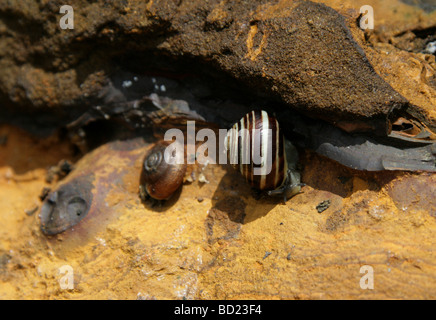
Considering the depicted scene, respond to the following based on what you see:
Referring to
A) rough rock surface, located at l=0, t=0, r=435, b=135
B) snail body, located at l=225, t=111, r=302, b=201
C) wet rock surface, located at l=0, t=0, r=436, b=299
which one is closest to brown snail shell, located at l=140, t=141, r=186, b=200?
wet rock surface, located at l=0, t=0, r=436, b=299

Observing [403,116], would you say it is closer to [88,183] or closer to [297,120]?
[297,120]

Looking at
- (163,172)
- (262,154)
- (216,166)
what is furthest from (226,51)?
(163,172)

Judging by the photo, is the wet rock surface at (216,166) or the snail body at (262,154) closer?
the wet rock surface at (216,166)

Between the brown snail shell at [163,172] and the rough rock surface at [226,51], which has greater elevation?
the rough rock surface at [226,51]

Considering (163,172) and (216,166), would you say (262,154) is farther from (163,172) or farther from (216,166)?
(163,172)

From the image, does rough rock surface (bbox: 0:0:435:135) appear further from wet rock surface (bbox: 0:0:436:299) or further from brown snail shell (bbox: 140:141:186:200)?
brown snail shell (bbox: 140:141:186:200)

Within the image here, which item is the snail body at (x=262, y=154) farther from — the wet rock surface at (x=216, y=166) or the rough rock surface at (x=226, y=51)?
the rough rock surface at (x=226, y=51)

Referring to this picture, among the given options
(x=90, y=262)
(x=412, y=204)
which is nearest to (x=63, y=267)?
(x=90, y=262)

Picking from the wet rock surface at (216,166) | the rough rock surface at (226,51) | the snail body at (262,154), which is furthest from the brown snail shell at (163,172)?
the rough rock surface at (226,51)
